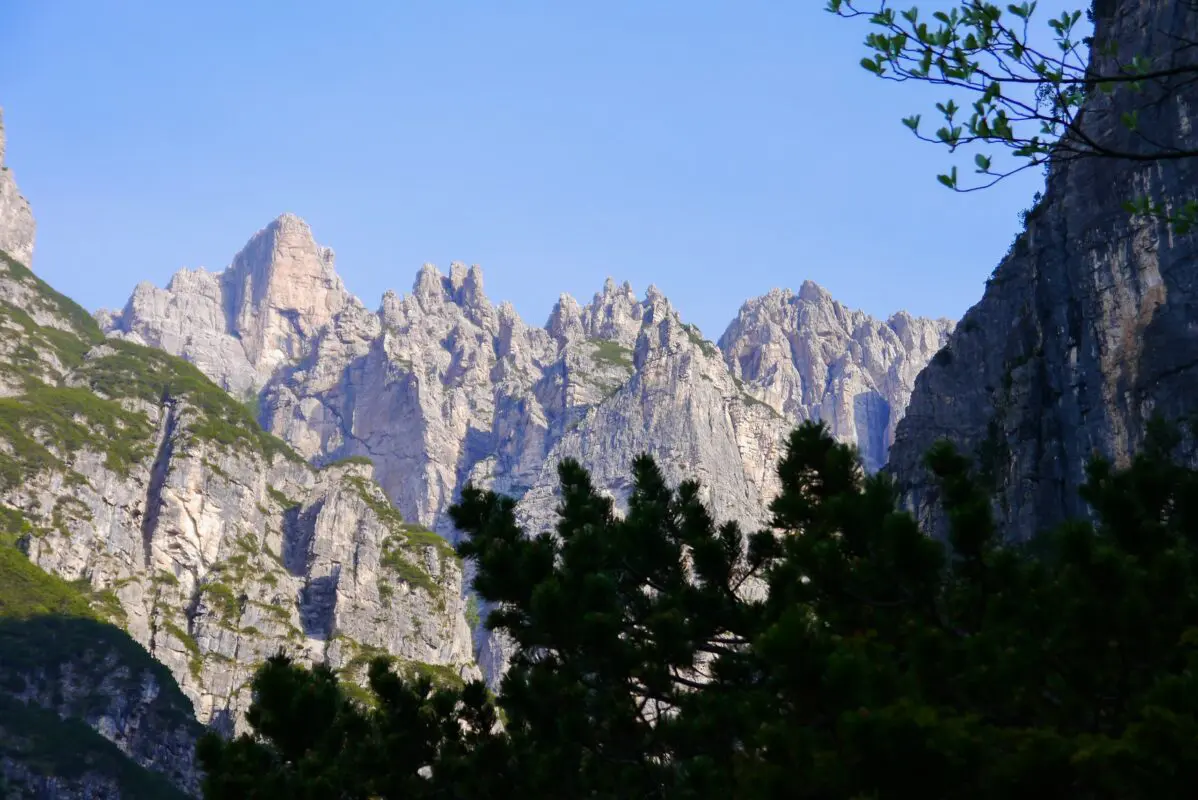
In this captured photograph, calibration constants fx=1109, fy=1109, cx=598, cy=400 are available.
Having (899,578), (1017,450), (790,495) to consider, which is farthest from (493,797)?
(1017,450)

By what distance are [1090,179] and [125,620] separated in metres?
91.8

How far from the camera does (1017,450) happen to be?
6312cm

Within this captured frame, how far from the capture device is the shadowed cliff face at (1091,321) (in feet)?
166

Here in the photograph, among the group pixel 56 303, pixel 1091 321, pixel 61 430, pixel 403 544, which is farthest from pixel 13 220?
pixel 1091 321

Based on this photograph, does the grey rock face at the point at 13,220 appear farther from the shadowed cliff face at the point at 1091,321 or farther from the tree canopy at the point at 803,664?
the tree canopy at the point at 803,664

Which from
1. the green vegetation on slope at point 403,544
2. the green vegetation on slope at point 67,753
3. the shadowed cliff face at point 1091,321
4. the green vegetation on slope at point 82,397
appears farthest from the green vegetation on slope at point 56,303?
the shadowed cliff face at point 1091,321

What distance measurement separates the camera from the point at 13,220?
181125mm

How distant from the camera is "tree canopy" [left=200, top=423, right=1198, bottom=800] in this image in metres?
7.37

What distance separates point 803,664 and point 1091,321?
55513 millimetres

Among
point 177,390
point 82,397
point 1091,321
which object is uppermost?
point 177,390

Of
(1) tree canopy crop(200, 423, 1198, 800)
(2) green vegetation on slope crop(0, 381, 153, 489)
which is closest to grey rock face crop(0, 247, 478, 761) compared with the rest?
(2) green vegetation on slope crop(0, 381, 153, 489)

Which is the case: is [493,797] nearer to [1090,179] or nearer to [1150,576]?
[1150,576]

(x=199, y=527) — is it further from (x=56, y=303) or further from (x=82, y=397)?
(x=56, y=303)

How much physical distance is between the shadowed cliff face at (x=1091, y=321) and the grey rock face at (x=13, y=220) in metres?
160
